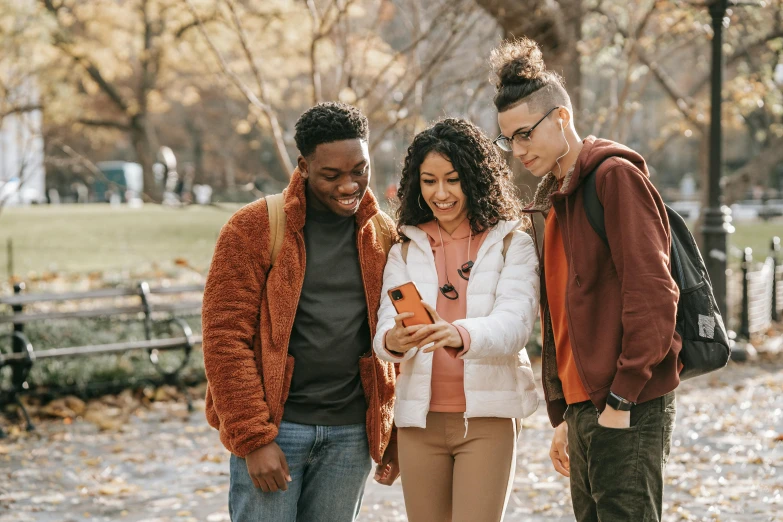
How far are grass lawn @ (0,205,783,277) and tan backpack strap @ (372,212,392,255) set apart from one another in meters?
9.87

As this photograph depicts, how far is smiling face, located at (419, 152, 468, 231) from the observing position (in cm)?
303

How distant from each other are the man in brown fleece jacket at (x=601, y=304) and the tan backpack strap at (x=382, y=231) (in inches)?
20.3

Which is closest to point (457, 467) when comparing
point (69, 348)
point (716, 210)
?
point (69, 348)

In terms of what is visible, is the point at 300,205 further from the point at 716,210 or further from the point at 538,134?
the point at 716,210

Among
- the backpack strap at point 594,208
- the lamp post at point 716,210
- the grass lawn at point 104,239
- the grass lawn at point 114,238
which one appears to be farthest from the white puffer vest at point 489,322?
the grass lawn at point 114,238

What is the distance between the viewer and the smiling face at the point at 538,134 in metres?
2.88

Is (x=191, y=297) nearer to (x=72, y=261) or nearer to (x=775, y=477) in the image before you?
(x=72, y=261)

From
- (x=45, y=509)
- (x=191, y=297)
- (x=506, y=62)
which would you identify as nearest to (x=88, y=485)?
(x=45, y=509)

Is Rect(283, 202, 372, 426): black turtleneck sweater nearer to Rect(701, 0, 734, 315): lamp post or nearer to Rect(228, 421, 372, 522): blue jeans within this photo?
Rect(228, 421, 372, 522): blue jeans

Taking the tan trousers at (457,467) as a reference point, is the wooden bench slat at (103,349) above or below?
below

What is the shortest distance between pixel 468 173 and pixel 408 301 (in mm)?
590

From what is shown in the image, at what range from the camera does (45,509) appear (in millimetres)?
5363

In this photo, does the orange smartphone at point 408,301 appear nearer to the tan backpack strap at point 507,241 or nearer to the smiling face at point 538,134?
the tan backpack strap at point 507,241

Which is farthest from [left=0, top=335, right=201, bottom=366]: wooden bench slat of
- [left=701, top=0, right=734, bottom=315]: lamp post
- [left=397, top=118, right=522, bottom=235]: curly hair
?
[left=701, top=0, right=734, bottom=315]: lamp post
